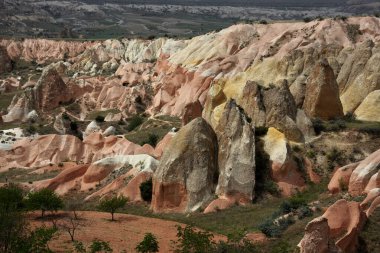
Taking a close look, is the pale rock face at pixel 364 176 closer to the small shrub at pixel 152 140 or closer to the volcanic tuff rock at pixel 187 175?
the volcanic tuff rock at pixel 187 175

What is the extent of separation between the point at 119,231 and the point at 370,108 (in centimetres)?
3138

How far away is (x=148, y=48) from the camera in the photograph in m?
136

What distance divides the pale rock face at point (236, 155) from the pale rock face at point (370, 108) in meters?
16.7

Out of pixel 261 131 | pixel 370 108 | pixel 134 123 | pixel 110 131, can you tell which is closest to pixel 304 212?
pixel 261 131

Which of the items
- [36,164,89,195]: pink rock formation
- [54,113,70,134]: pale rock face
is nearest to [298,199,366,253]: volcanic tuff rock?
[36,164,89,195]: pink rock formation

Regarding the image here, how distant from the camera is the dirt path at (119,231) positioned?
28448mm

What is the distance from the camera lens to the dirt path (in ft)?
93.3

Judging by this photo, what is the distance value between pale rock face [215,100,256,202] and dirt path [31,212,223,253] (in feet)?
18.4

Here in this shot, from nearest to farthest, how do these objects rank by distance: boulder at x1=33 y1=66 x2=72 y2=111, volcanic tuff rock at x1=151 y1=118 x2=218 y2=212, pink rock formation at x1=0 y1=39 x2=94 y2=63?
volcanic tuff rock at x1=151 y1=118 x2=218 y2=212, boulder at x1=33 y1=66 x2=72 y2=111, pink rock formation at x1=0 y1=39 x2=94 y2=63

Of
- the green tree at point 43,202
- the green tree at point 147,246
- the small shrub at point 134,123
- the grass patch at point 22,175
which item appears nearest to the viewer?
the green tree at point 147,246

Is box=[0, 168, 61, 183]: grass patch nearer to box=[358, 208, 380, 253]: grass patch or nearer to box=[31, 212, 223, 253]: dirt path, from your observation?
→ box=[31, 212, 223, 253]: dirt path

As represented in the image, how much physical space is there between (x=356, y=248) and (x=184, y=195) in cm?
1597

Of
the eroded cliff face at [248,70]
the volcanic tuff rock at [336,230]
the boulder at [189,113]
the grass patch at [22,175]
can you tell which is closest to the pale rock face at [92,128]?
the eroded cliff face at [248,70]

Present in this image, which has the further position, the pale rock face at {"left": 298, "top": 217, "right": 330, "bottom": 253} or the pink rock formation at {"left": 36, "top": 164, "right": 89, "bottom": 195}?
the pink rock formation at {"left": 36, "top": 164, "right": 89, "bottom": 195}
